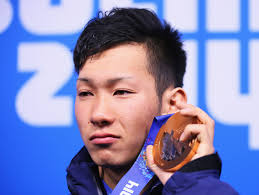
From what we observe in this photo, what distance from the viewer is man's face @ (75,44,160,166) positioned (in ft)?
3.31

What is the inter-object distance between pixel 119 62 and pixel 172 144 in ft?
1.07

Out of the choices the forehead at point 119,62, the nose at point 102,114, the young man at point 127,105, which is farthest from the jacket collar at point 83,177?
the forehead at point 119,62

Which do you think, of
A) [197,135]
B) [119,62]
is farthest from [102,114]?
[197,135]

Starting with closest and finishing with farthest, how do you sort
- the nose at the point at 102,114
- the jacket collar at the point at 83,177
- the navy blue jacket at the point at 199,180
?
the navy blue jacket at the point at 199,180 < the nose at the point at 102,114 < the jacket collar at the point at 83,177

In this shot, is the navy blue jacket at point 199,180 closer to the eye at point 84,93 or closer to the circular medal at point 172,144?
the circular medal at point 172,144

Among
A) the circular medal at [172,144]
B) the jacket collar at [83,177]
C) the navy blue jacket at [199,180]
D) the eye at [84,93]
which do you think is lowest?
the jacket collar at [83,177]

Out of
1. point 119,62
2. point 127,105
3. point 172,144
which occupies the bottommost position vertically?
point 172,144

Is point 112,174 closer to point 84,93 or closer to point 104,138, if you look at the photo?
point 104,138

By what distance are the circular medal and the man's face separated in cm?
10

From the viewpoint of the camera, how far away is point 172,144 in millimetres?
958

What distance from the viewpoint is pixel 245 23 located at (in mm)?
1810

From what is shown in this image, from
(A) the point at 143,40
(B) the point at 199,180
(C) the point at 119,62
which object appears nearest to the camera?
(B) the point at 199,180

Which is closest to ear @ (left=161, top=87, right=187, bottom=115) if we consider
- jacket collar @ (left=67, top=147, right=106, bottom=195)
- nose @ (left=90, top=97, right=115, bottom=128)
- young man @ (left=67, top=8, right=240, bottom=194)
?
young man @ (left=67, top=8, right=240, bottom=194)

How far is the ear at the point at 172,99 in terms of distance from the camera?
1.15m
